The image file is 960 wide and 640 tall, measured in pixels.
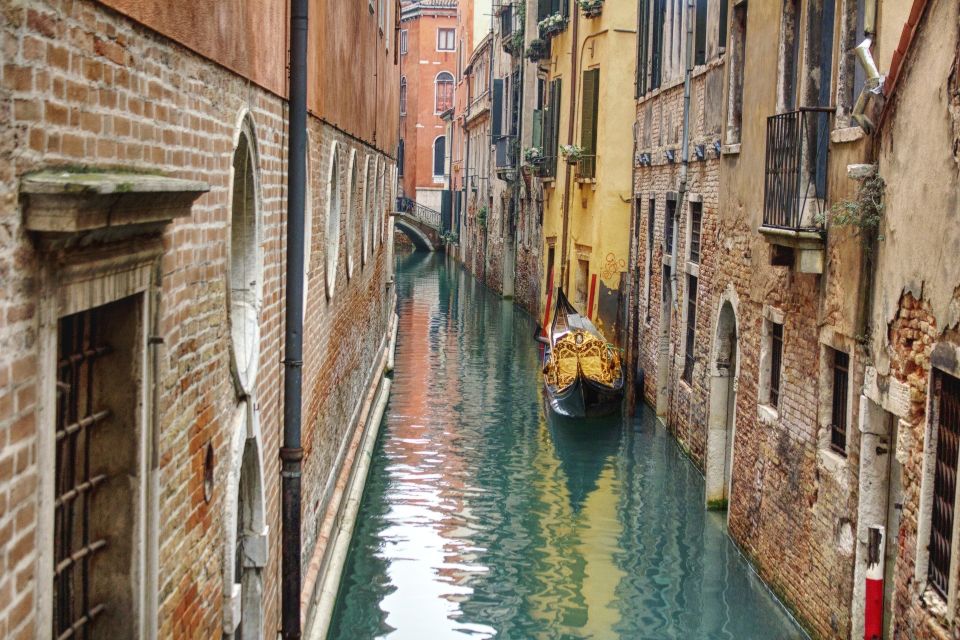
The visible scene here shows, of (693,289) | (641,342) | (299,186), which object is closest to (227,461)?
(299,186)

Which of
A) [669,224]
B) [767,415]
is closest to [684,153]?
[669,224]

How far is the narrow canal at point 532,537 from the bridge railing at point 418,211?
1375 inches

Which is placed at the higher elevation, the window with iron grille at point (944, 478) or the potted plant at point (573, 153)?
the potted plant at point (573, 153)

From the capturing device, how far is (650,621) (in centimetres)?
913

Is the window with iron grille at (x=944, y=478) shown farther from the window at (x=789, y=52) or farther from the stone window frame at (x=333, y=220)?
the stone window frame at (x=333, y=220)

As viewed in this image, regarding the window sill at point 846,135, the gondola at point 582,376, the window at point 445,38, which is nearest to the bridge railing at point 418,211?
the window at point 445,38

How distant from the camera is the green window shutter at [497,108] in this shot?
114 ft

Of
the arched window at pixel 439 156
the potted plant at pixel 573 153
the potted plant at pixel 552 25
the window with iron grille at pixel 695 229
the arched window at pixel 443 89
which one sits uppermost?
the arched window at pixel 443 89

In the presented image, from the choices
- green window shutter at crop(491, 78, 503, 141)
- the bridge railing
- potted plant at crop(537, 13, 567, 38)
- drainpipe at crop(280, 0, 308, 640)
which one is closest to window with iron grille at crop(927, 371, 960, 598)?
drainpipe at crop(280, 0, 308, 640)

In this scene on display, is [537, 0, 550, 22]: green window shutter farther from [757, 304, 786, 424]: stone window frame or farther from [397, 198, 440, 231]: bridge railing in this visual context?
[397, 198, 440, 231]: bridge railing

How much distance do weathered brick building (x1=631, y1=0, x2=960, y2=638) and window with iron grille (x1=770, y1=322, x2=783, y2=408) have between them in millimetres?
14

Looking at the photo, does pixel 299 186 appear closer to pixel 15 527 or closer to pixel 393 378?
pixel 15 527

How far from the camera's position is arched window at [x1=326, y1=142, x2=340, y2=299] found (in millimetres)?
9852

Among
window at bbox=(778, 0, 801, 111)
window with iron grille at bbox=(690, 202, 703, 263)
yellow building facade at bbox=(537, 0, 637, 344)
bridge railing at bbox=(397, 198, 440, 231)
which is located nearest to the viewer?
window at bbox=(778, 0, 801, 111)
